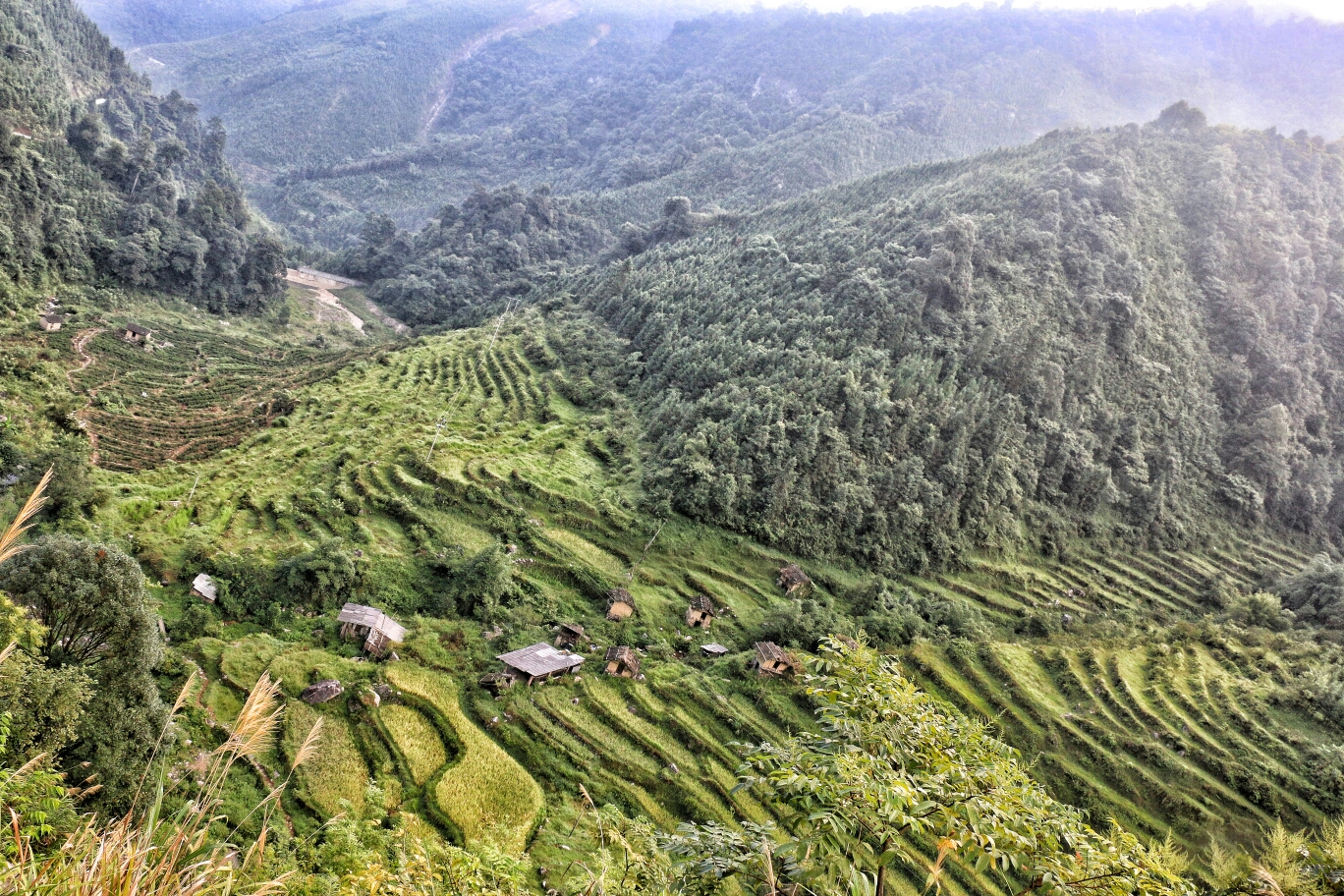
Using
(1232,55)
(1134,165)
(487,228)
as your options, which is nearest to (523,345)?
(487,228)

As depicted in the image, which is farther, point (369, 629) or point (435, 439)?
point (435, 439)

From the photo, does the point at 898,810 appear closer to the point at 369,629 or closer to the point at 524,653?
the point at 524,653

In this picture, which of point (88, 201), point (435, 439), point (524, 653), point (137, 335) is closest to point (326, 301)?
point (88, 201)

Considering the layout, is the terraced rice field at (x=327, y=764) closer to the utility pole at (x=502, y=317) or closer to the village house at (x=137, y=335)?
the utility pole at (x=502, y=317)

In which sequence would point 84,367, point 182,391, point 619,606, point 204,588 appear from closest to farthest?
1. point 204,588
2. point 619,606
3. point 84,367
4. point 182,391

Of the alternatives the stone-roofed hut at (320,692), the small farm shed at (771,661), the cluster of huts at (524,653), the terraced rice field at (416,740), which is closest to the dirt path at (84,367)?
the cluster of huts at (524,653)

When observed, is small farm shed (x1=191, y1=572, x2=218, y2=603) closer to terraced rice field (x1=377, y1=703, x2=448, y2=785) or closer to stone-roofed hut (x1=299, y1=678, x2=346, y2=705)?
stone-roofed hut (x1=299, y1=678, x2=346, y2=705)
